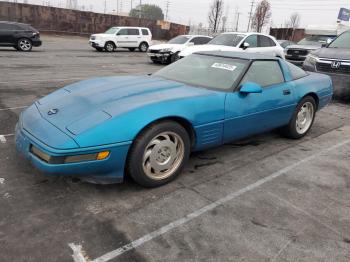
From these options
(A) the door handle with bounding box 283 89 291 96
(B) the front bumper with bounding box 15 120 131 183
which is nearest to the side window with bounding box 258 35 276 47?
(A) the door handle with bounding box 283 89 291 96

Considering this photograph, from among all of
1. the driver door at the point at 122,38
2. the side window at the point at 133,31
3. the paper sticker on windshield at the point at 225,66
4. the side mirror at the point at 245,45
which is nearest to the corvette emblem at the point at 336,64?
the side mirror at the point at 245,45

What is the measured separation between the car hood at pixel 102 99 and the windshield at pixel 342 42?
6.37 metres

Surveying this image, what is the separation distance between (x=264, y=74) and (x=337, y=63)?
446 centimetres

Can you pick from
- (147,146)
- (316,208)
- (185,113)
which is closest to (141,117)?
(147,146)

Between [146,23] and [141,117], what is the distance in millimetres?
40251

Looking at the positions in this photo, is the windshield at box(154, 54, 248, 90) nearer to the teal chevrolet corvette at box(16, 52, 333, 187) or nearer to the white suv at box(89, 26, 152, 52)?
the teal chevrolet corvette at box(16, 52, 333, 187)

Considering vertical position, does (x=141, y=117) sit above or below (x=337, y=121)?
above

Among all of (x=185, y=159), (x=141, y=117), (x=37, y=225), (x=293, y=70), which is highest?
(x=293, y=70)

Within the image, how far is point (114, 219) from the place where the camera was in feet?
9.26

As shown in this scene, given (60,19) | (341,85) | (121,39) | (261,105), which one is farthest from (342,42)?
(60,19)

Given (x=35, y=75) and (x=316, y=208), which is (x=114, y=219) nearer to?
(x=316, y=208)

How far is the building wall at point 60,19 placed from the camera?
1233 inches

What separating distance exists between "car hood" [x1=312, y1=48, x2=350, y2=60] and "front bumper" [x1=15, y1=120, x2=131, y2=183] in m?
6.75

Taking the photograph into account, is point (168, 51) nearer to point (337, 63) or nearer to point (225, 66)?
point (337, 63)
